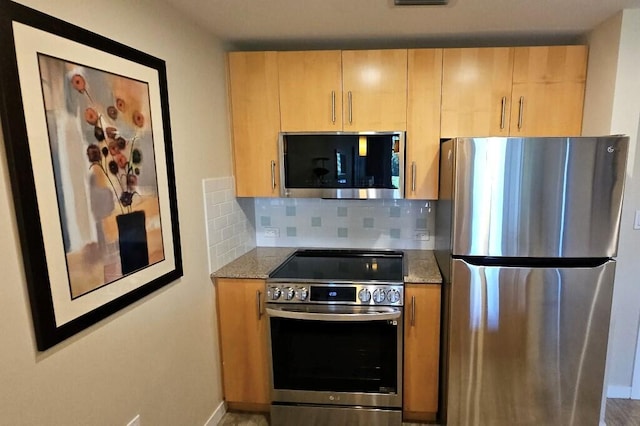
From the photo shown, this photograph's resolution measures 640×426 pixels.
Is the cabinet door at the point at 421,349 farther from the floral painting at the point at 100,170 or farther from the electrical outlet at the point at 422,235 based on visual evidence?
the floral painting at the point at 100,170

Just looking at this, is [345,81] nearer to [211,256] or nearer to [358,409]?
[211,256]

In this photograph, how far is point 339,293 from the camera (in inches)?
77.3

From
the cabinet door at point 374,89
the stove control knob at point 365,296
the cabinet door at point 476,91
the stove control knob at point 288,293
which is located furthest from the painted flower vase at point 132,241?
the cabinet door at point 476,91

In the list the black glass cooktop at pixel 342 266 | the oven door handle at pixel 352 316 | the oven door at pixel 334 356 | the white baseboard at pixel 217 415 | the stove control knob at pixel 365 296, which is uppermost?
the black glass cooktop at pixel 342 266

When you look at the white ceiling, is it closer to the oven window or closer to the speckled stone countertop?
the speckled stone countertop

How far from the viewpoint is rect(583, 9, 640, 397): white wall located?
1808mm

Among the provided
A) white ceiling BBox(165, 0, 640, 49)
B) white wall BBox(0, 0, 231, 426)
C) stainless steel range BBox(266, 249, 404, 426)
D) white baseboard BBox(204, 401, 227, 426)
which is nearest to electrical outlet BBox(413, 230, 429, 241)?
stainless steel range BBox(266, 249, 404, 426)

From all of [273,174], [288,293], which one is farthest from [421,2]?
[288,293]

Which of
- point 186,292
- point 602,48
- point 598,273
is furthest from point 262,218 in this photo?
point 602,48

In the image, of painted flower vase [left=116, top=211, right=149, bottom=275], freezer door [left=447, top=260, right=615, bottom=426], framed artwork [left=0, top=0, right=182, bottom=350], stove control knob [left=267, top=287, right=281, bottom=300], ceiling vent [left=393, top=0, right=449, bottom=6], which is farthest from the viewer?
stove control knob [left=267, top=287, right=281, bottom=300]

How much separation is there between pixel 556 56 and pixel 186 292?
2.44 meters

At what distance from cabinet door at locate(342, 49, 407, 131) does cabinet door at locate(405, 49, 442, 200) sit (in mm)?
53

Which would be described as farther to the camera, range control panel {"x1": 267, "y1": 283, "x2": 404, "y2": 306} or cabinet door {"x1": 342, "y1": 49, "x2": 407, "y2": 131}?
cabinet door {"x1": 342, "y1": 49, "x2": 407, "y2": 131}

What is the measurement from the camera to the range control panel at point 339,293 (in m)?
1.94
